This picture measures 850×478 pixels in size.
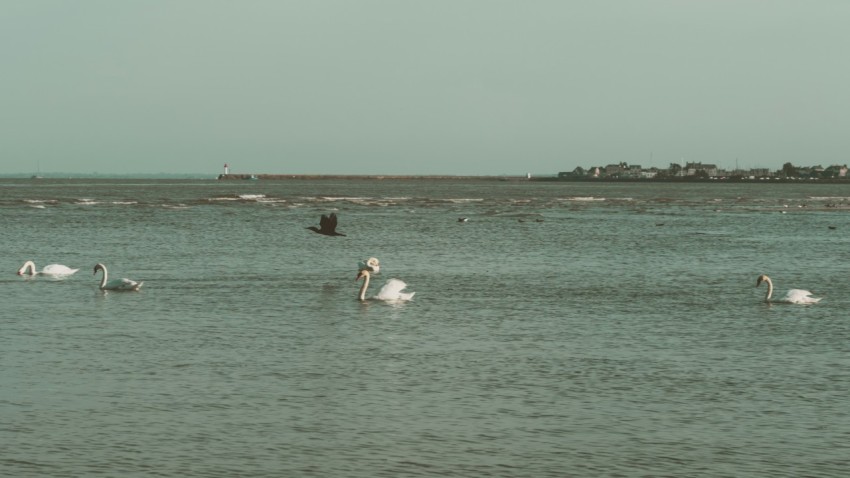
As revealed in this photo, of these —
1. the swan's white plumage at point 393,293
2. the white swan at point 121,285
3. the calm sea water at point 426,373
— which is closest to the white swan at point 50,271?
the calm sea water at point 426,373

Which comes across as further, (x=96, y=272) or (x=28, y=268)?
(x=96, y=272)

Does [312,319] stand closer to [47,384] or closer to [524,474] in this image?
[47,384]

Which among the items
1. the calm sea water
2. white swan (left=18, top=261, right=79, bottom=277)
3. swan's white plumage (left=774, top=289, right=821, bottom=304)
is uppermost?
swan's white plumage (left=774, top=289, right=821, bottom=304)

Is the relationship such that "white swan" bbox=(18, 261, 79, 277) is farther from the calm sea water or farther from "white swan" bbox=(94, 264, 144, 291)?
"white swan" bbox=(94, 264, 144, 291)

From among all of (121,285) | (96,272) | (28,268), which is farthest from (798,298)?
(28,268)

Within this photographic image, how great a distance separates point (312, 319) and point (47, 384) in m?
8.99

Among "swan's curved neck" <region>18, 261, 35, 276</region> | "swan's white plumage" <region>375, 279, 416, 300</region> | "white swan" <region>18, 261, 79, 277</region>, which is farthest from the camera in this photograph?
"swan's curved neck" <region>18, 261, 35, 276</region>

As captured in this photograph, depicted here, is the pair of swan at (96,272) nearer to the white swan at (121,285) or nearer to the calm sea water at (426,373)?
the white swan at (121,285)

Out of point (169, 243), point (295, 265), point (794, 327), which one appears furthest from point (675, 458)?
point (169, 243)

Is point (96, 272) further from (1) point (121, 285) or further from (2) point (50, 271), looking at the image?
(1) point (121, 285)

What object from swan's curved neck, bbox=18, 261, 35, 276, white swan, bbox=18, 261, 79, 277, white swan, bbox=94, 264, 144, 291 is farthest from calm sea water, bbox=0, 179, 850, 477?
white swan, bbox=94, 264, 144, 291

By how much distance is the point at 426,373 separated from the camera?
734 inches

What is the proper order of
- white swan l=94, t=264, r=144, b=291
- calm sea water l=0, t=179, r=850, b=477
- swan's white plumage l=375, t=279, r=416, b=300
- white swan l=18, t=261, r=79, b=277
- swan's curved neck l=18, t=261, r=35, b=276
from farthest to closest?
swan's curved neck l=18, t=261, r=35, b=276 < white swan l=18, t=261, r=79, b=277 < white swan l=94, t=264, r=144, b=291 < swan's white plumage l=375, t=279, r=416, b=300 < calm sea water l=0, t=179, r=850, b=477

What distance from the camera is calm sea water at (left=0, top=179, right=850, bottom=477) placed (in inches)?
538
